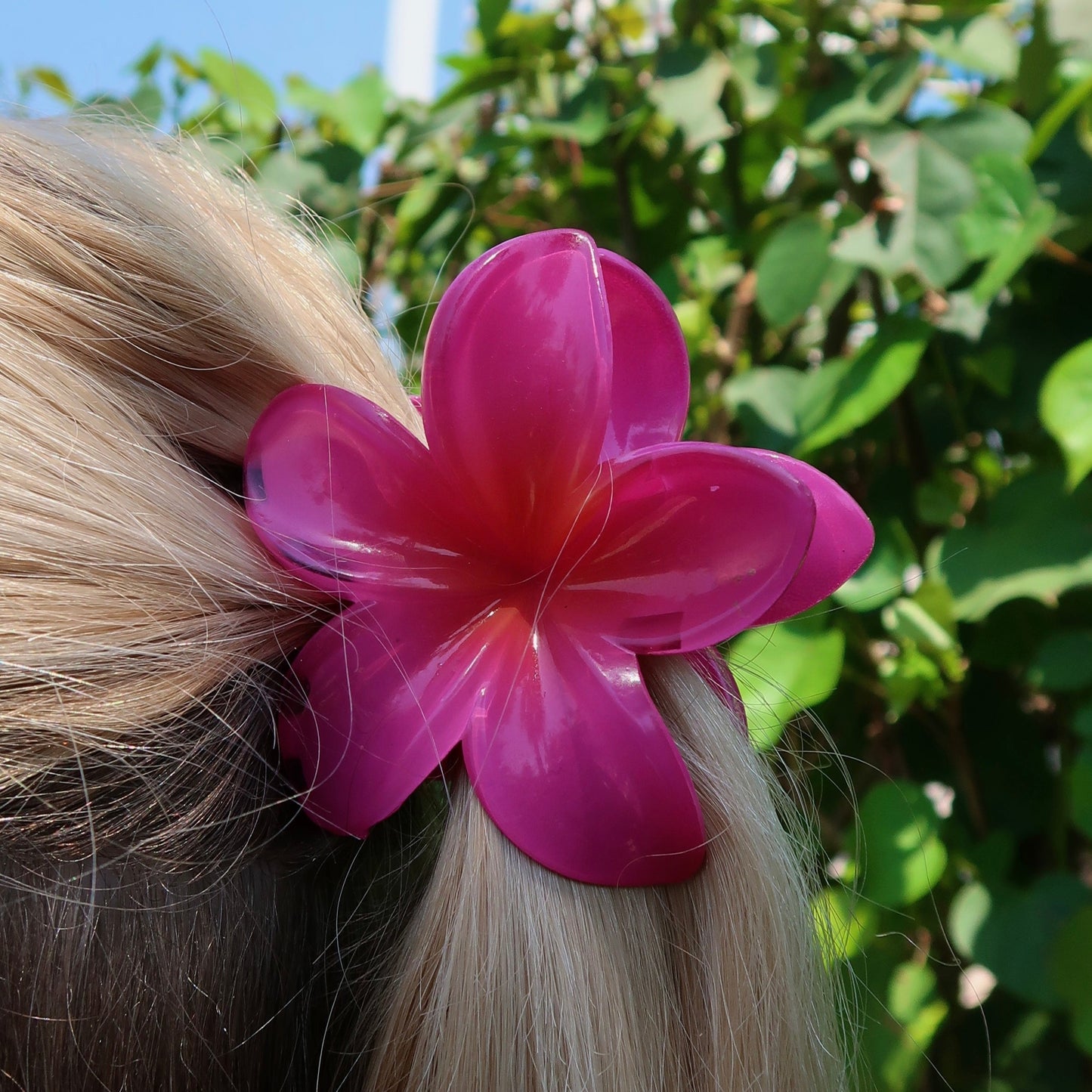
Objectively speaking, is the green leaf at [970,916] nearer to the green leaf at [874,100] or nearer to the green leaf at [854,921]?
the green leaf at [854,921]

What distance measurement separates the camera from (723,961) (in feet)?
1.12

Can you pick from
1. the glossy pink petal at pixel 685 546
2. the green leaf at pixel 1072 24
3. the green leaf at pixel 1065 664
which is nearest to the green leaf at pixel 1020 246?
the green leaf at pixel 1072 24

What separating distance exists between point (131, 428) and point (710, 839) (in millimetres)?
223

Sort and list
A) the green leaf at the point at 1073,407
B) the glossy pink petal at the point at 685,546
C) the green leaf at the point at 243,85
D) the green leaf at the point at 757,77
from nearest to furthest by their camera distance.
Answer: the glossy pink petal at the point at 685,546 → the green leaf at the point at 1073,407 → the green leaf at the point at 757,77 → the green leaf at the point at 243,85

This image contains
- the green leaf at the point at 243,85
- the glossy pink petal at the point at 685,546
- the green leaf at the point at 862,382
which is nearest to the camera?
the glossy pink petal at the point at 685,546

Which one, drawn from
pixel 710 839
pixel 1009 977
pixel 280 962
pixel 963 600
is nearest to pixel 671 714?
pixel 710 839

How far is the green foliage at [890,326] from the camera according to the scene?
721 mm

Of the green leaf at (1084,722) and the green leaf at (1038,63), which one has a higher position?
the green leaf at (1038,63)

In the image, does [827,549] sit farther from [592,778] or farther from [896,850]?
[896,850]

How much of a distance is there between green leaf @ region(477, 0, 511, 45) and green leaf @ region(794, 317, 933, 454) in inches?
16.2

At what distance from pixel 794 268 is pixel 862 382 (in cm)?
11

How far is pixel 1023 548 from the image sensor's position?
71cm

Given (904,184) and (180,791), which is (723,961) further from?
(904,184)

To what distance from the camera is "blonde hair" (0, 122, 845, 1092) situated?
323 mm
